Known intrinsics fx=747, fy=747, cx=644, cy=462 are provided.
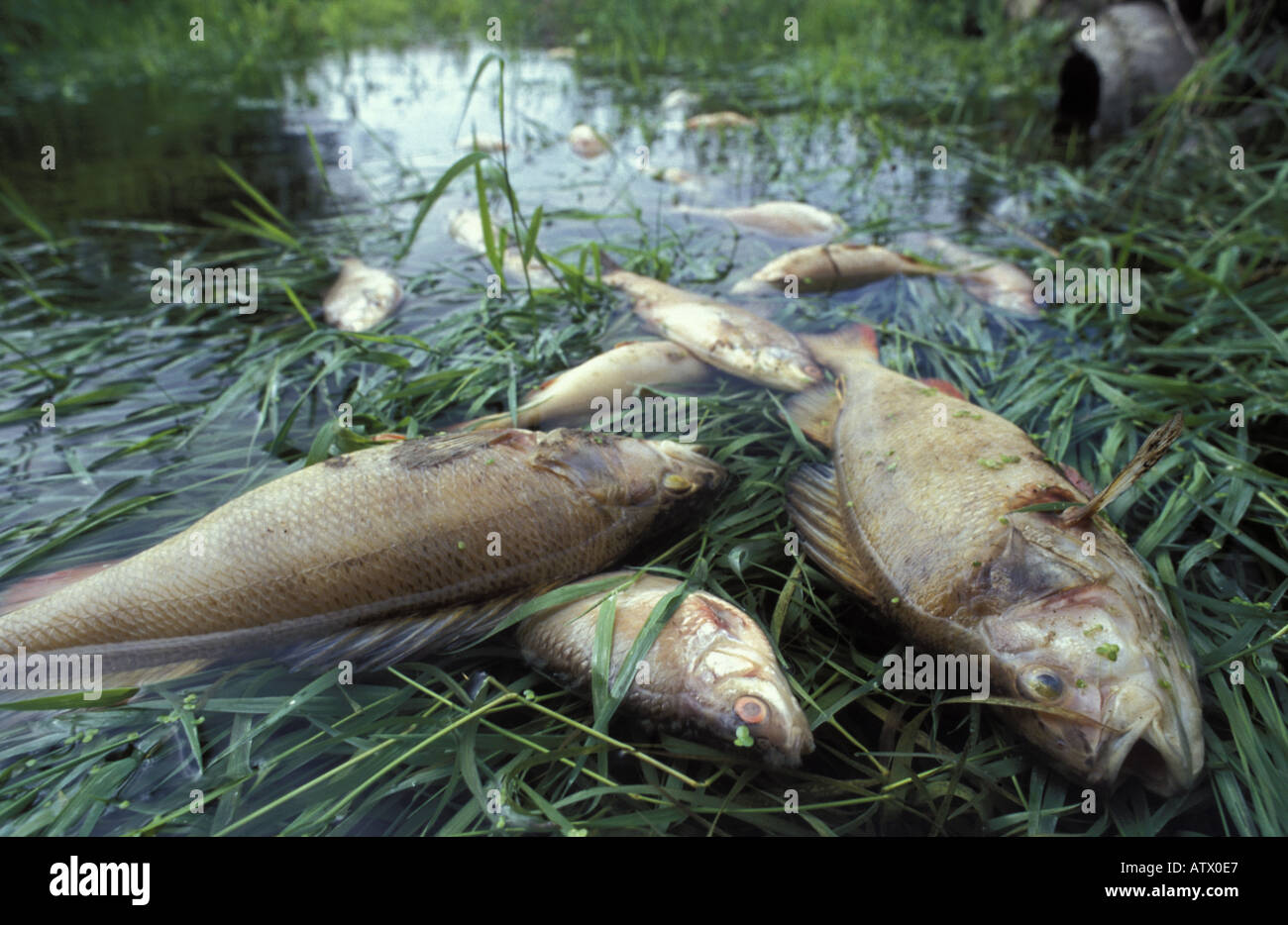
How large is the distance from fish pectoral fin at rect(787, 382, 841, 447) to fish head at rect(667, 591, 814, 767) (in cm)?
Result: 110

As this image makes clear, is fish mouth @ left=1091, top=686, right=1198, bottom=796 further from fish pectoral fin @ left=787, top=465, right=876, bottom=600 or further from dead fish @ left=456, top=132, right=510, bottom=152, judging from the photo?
dead fish @ left=456, top=132, right=510, bottom=152

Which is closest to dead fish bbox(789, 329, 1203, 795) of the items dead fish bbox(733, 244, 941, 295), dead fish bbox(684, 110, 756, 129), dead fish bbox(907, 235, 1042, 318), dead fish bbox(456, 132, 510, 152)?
dead fish bbox(733, 244, 941, 295)

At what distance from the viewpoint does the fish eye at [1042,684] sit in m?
1.91

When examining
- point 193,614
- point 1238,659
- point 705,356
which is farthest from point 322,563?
point 1238,659

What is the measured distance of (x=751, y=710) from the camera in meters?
1.91

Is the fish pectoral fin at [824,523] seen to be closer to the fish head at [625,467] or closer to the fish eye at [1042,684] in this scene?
the fish head at [625,467]

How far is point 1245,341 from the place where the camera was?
3.44 meters

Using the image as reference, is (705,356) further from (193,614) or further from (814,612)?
(193,614)

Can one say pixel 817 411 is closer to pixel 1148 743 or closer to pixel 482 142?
pixel 1148 743

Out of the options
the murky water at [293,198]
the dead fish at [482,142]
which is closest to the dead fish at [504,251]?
the murky water at [293,198]

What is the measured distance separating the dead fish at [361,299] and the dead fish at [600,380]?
1.30 m

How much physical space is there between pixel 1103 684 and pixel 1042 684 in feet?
0.44

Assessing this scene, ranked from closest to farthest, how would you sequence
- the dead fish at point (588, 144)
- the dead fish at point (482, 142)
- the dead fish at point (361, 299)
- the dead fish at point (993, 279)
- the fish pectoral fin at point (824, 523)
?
the fish pectoral fin at point (824, 523) < the dead fish at point (361, 299) < the dead fish at point (993, 279) < the dead fish at point (482, 142) < the dead fish at point (588, 144)
